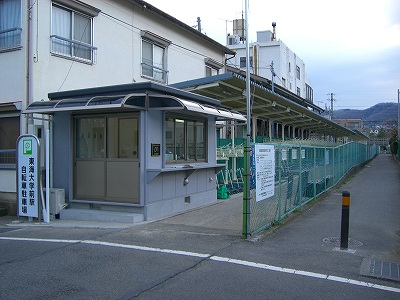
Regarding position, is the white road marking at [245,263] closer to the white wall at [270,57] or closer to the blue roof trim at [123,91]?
the blue roof trim at [123,91]

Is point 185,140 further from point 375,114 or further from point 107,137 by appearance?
point 375,114

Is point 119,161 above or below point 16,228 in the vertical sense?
above

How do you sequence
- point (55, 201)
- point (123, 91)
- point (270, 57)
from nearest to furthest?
point (123, 91), point (55, 201), point (270, 57)

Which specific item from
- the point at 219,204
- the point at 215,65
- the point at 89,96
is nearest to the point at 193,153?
the point at 219,204

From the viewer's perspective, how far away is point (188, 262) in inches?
249

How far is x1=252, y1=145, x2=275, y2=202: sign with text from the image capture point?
7.90m

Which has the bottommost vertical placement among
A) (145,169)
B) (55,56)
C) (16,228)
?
(16,228)

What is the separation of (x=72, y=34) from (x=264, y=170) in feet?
25.2

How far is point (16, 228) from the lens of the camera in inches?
375

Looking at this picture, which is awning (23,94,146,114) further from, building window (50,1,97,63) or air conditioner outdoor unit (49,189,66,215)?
building window (50,1,97,63)

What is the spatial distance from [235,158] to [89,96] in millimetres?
7695

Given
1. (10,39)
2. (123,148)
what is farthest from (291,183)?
(10,39)

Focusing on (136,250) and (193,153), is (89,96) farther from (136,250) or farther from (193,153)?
(136,250)

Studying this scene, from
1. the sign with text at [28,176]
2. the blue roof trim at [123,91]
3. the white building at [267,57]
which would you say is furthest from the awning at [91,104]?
the white building at [267,57]
